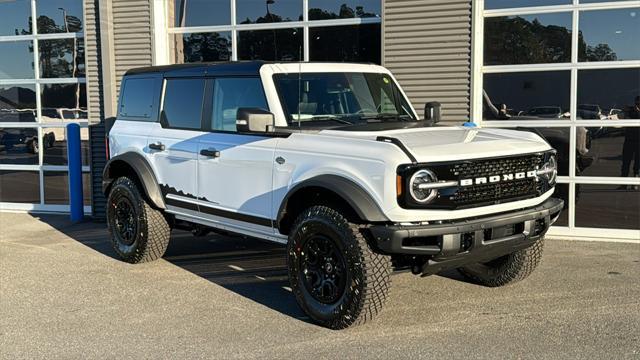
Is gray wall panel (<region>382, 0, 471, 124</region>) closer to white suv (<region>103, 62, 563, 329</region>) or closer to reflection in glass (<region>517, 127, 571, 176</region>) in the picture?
reflection in glass (<region>517, 127, 571, 176</region>)

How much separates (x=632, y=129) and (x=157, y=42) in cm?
647

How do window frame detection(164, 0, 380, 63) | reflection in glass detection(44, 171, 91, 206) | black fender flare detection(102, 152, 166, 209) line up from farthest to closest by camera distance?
1. reflection in glass detection(44, 171, 91, 206)
2. window frame detection(164, 0, 380, 63)
3. black fender flare detection(102, 152, 166, 209)

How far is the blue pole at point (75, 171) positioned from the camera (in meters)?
9.48

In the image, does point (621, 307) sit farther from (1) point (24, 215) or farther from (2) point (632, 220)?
(1) point (24, 215)

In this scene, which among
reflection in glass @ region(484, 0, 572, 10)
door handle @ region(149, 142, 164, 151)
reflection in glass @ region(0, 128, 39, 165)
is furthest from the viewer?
reflection in glass @ region(0, 128, 39, 165)

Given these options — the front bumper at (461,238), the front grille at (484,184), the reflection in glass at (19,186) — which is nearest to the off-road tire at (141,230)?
the front bumper at (461,238)

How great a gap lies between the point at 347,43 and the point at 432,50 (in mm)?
1308

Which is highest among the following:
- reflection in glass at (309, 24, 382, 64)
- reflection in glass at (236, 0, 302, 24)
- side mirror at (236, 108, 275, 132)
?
reflection in glass at (236, 0, 302, 24)

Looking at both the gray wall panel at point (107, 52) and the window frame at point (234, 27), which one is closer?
the window frame at point (234, 27)

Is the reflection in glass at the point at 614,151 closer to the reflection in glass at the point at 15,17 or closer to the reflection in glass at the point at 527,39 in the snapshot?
the reflection in glass at the point at 527,39

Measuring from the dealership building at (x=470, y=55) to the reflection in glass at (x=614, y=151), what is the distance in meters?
0.01

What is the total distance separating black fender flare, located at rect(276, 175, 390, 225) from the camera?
173 inches

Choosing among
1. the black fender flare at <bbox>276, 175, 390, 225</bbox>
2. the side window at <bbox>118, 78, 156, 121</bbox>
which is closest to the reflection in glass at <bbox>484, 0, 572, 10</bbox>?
the side window at <bbox>118, 78, 156, 121</bbox>

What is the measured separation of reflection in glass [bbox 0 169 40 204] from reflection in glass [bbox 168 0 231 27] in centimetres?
350
